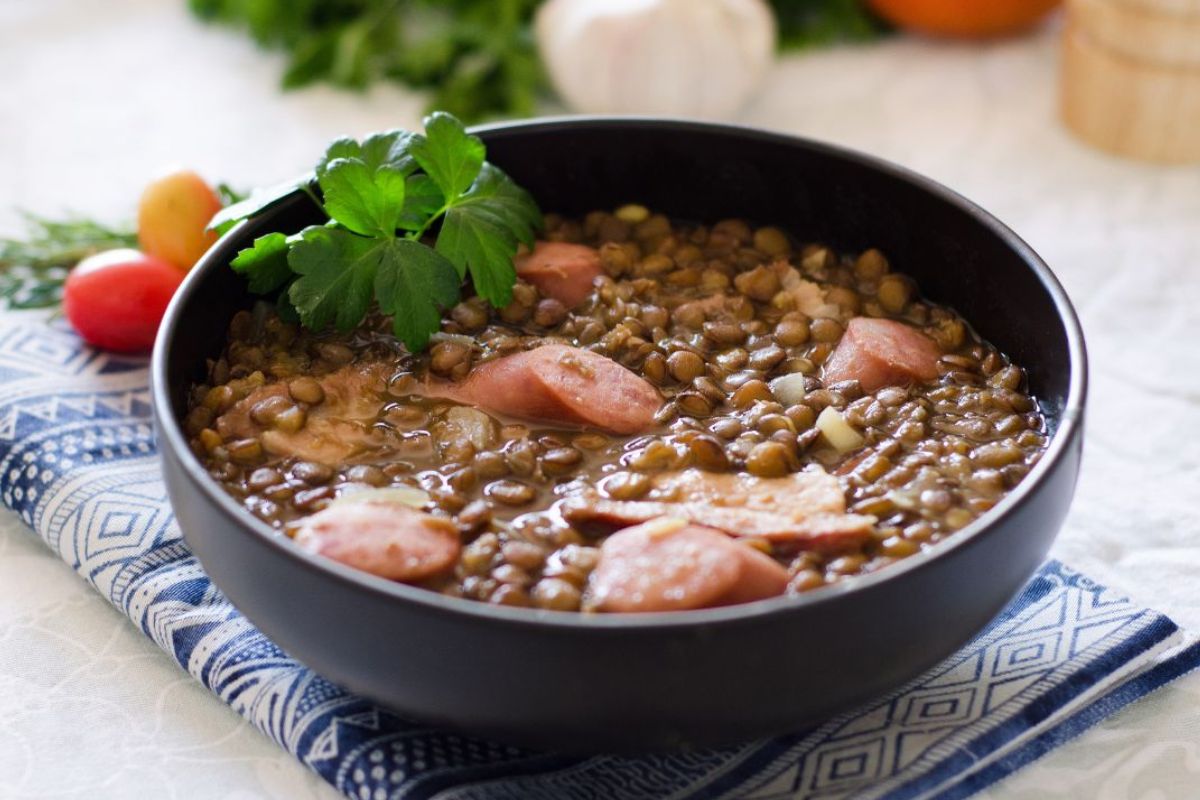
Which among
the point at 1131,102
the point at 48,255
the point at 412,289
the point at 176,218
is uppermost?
the point at 412,289

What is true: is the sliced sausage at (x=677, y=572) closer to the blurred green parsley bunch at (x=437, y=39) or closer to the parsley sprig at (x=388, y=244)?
the parsley sprig at (x=388, y=244)

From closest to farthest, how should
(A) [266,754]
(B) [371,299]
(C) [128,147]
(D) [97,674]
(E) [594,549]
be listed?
(E) [594,549]
(A) [266,754]
(D) [97,674]
(B) [371,299]
(C) [128,147]

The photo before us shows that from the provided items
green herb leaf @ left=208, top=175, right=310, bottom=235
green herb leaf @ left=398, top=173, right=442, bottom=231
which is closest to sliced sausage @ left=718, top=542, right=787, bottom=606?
green herb leaf @ left=398, top=173, right=442, bottom=231

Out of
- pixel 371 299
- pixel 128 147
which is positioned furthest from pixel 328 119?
pixel 371 299

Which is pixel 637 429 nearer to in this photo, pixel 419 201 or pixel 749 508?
pixel 749 508

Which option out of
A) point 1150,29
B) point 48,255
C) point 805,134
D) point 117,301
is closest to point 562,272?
point 117,301

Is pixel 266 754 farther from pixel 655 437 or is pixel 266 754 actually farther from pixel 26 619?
pixel 655 437

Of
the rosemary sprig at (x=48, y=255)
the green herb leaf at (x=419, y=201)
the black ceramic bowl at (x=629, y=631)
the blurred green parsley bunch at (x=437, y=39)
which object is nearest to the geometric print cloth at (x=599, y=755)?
the black ceramic bowl at (x=629, y=631)
